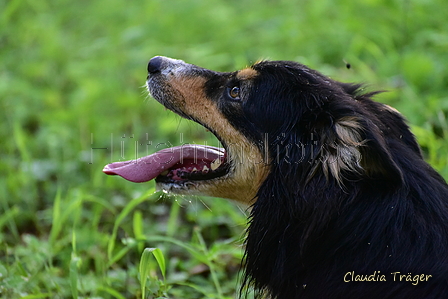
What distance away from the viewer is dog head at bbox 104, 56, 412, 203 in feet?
9.38

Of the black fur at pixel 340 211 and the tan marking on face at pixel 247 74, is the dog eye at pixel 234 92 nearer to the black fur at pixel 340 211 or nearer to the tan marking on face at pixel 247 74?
the tan marking on face at pixel 247 74

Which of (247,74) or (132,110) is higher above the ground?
(247,74)

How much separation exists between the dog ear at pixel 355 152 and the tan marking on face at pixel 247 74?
2.56 feet

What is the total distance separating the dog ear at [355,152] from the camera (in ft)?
8.76

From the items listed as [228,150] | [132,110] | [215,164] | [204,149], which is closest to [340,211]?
[228,150]

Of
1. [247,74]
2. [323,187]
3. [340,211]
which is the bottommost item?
[340,211]

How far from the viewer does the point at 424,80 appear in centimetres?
582

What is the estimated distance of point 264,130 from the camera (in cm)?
336

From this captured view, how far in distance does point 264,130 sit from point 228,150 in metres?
0.30

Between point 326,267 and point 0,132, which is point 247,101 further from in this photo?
point 0,132

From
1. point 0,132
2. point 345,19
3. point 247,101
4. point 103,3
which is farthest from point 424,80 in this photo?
point 103,3

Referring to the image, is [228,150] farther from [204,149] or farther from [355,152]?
[355,152]

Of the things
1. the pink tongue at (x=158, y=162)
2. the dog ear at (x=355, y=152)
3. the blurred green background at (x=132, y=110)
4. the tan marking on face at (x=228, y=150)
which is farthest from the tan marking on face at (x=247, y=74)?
the blurred green background at (x=132, y=110)

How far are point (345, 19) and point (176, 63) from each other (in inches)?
150
